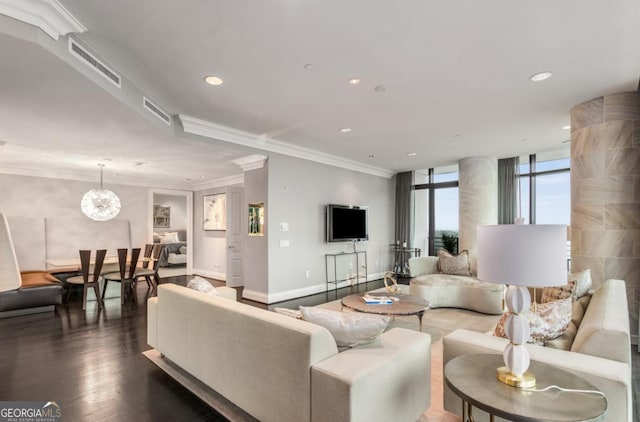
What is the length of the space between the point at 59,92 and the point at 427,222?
7.79 metres

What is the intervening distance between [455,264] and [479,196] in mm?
1844

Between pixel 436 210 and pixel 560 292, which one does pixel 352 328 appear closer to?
pixel 560 292

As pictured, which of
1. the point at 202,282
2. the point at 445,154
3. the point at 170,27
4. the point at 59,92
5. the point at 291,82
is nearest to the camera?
the point at 170,27

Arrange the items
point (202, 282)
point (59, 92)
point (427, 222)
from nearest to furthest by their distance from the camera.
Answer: point (59, 92)
point (202, 282)
point (427, 222)

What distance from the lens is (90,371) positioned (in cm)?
298

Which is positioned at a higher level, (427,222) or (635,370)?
(427,222)

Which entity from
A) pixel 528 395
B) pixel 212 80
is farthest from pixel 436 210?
pixel 528 395

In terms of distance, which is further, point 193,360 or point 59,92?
point 59,92

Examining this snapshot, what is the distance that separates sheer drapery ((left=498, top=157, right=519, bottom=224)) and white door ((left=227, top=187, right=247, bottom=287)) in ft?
18.6

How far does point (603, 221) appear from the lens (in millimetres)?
3777

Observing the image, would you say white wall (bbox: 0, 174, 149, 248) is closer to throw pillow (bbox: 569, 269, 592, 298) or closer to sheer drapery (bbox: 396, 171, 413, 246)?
sheer drapery (bbox: 396, 171, 413, 246)

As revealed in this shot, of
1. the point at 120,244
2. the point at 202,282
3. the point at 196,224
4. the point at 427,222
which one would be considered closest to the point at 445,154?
the point at 427,222

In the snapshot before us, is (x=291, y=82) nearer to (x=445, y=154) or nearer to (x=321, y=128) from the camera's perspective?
(x=321, y=128)

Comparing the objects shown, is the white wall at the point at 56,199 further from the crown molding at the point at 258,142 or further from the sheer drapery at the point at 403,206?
the sheer drapery at the point at 403,206
